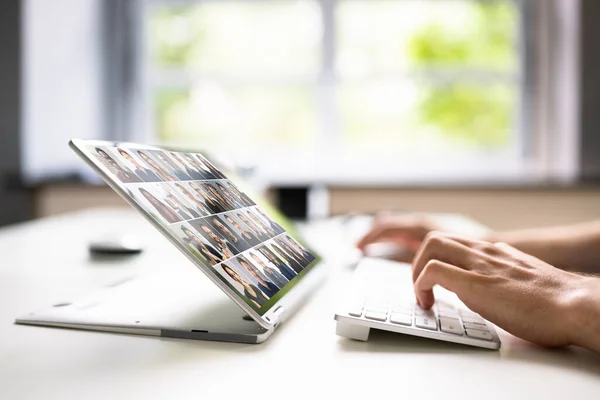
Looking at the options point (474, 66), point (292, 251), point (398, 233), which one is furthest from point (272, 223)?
point (474, 66)

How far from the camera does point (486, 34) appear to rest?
9.80 ft

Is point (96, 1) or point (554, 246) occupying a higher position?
point (96, 1)

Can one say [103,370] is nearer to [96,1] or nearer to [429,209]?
[429,209]

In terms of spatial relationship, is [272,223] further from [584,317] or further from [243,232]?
[584,317]

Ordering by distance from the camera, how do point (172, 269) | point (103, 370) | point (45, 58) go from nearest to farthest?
point (103, 370) → point (172, 269) → point (45, 58)

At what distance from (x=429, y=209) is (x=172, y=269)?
1.96 meters

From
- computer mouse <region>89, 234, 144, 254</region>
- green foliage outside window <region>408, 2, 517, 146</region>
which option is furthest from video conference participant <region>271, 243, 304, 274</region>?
green foliage outside window <region>408, 2, 517, 146</region>

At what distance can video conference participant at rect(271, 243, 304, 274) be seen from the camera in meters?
0.71

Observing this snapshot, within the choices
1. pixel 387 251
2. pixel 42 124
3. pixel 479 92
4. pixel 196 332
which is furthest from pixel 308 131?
pixel 196 332

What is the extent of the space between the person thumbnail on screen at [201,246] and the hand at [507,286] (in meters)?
0.23

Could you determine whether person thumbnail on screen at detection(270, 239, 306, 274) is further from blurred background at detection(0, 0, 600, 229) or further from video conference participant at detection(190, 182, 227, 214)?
blurred background at detection(0, 0, 600, 229)

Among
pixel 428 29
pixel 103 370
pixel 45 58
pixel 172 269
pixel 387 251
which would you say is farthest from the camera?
pixel 428 29

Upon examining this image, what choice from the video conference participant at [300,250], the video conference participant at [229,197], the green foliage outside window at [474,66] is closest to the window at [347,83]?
the green foliage outside window at [474,66]

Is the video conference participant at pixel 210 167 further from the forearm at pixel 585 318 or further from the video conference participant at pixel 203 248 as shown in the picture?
the forearm at pixel 585 318
